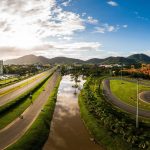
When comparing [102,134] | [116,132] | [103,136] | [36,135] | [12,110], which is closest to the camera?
[116,132]

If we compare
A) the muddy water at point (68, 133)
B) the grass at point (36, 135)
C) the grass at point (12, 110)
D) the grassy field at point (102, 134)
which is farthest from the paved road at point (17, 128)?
the grassy field at point (102, 134)

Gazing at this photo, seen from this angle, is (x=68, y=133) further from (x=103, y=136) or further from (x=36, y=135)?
(x=103, y=136)

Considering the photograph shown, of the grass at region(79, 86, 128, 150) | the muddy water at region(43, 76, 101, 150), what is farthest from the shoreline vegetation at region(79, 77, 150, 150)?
the muddy water at region(43, 76, 101, 150)

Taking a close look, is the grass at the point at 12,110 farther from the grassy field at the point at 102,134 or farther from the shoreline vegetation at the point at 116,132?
the shoreline vegetation at the point at 116,132

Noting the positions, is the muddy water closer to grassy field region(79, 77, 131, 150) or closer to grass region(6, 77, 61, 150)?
grass region(6, 77, 61, 150)

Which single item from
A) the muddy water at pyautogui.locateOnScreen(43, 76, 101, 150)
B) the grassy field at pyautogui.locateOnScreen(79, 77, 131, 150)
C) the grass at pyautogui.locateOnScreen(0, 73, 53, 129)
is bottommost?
the muddy water at pyautogui.locateOnScreen(43, 76, 101, 150)

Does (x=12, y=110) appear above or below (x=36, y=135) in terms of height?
above

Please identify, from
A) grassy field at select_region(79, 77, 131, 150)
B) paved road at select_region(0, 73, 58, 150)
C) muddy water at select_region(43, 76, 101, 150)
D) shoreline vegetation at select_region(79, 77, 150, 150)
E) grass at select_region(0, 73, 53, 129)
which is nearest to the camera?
shoreline vegetation at select_region(79, 77, 150, 150)

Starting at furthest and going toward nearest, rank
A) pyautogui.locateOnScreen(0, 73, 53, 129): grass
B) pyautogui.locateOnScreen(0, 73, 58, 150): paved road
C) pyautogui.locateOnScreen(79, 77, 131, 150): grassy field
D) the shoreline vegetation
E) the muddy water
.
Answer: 1. pyautogui.locateOnScreen(0, 73, 53, 129): grass
2. the muddy water
3. pyautogui.locateOnScreen(0, 73, 58, 150): paved road
4. pyautogui.locateOnScreen(79, 77, 131, 150): grassy field
5. the shoreline vegetation

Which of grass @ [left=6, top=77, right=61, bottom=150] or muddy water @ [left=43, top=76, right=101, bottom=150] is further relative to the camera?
muddy water @ [left=43, top=76, right=101, bottom=150]

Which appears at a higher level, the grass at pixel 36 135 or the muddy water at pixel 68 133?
the grass at pixel 36 135

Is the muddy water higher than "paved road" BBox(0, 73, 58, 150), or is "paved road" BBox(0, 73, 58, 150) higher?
"paved road" BBox(0, 73, 58, 150)

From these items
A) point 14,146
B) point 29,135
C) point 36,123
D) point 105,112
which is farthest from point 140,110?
point 14,146

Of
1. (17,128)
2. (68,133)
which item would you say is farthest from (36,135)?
(68,133)
